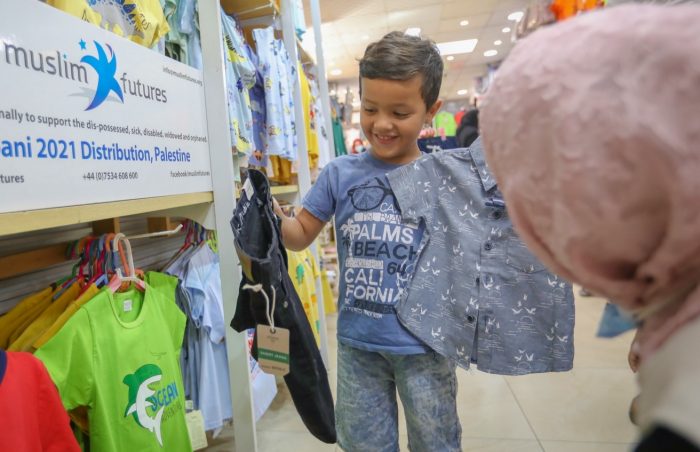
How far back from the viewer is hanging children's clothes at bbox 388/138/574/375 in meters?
0.88

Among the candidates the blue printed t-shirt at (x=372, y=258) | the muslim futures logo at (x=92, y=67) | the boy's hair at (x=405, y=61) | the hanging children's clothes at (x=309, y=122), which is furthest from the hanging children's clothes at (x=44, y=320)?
the hanging children's clothes at (x=309, y=122)

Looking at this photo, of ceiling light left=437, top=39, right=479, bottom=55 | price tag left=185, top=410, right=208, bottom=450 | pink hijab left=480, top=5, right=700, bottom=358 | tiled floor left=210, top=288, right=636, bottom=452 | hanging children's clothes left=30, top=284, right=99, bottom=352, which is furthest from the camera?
ceiling light left=437, top=39, right=479, bottom=55

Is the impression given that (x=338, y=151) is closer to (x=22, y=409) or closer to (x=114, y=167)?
(x=114, y=167)

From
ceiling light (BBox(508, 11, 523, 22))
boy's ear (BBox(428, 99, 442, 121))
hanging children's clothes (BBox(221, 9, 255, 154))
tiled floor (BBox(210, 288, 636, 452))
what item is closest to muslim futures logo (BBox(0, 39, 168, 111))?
hanging children's clothes (BBox(221, 9, 255, 154))

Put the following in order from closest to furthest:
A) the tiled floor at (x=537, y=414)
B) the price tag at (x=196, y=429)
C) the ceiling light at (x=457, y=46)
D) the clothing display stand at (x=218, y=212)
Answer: the clothing display stand at (x=218, y=212), the price tag at (x=196, y=429), the tiled floor at (x=537, y=414), the ceiling light at (x=457, y=46)

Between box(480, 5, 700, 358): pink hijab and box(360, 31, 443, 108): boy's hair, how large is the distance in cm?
65

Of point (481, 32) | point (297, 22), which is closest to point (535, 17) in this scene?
point (297, 22)

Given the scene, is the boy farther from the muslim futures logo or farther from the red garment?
the red garment

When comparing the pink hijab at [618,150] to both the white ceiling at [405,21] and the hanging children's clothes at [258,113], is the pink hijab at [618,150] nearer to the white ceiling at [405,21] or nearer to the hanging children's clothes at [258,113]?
the hanging children's clothes at [258,113]

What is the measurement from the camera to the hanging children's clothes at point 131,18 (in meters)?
1.02

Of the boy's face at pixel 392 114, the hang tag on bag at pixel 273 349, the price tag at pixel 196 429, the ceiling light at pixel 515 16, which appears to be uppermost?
the ceiling light at pixel 515 16

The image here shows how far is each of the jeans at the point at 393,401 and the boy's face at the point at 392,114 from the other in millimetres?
485

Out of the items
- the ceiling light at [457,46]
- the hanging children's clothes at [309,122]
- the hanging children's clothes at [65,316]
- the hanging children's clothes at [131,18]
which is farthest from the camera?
the ceiling light at [457,46]

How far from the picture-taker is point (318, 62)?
2943 millimetres
